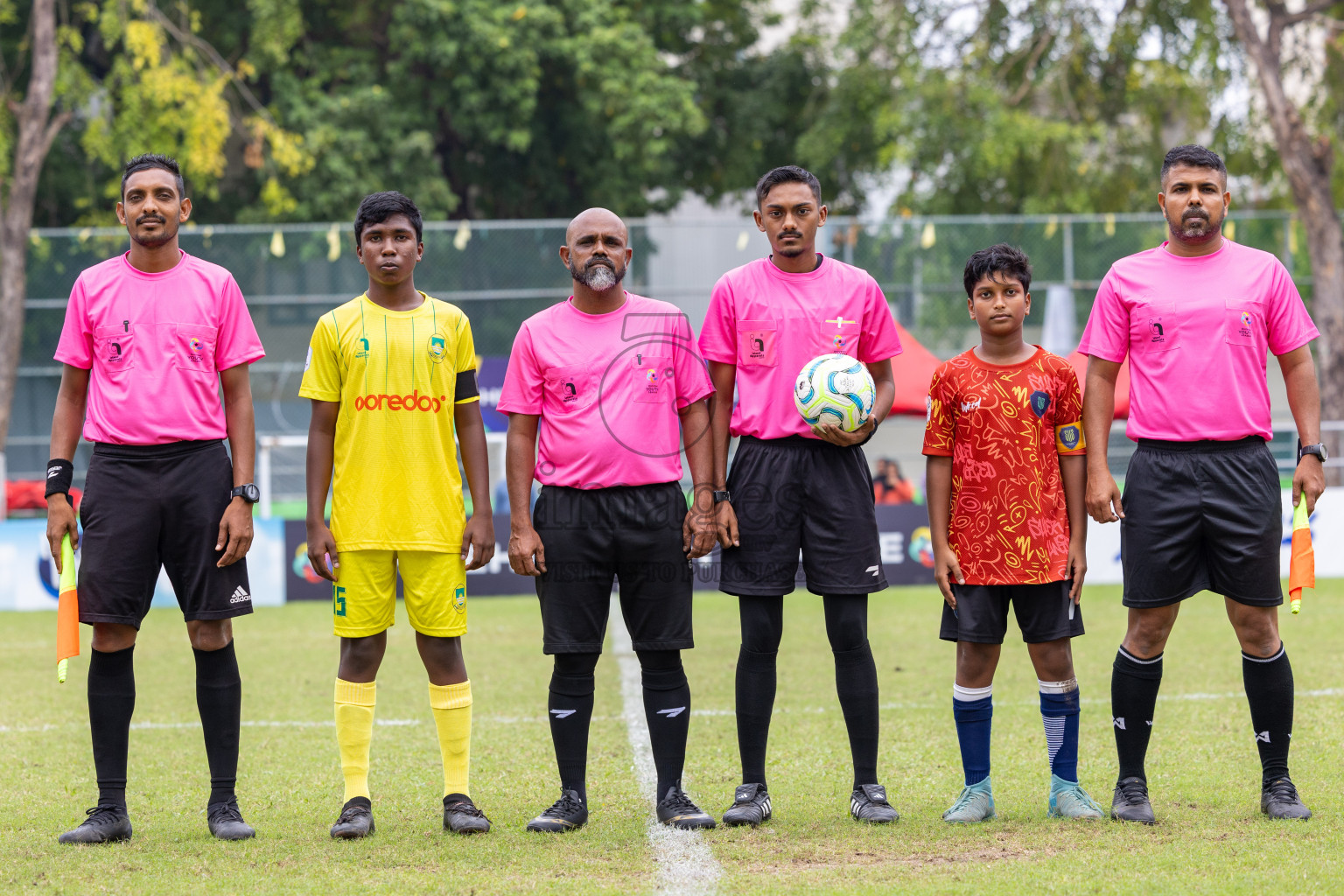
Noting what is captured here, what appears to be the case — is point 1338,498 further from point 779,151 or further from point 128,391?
point 779,151

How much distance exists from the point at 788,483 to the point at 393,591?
53.7 inches

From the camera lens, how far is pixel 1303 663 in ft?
26.9

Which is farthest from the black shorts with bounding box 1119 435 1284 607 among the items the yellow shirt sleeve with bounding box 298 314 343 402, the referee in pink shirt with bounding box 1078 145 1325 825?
the yellow shirt sleeve with bounding box 298 314 343 402

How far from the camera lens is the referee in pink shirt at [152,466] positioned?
4.53 metres

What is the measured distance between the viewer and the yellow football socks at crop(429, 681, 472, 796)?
4703 millimetres

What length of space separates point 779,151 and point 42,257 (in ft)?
42.1

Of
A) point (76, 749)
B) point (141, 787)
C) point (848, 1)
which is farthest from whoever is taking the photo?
point (848, 1)

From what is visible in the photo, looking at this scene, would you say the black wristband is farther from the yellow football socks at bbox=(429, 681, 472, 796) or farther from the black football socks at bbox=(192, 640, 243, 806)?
the yellow football socks at bbox=(429, 681, 472, 796)

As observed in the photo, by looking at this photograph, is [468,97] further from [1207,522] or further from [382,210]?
[1207,522]

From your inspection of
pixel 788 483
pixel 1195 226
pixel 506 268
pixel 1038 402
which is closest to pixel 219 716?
pixel 788 483

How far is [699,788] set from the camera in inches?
207

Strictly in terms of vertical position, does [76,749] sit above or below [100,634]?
below

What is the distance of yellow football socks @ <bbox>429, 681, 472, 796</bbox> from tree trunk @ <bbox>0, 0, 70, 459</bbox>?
13838mm

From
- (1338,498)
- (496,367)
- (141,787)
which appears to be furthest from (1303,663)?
(496,367)
